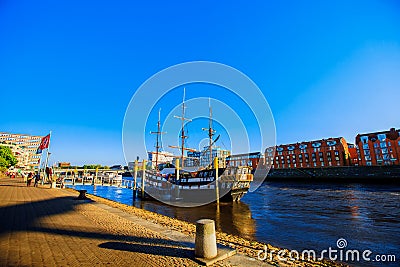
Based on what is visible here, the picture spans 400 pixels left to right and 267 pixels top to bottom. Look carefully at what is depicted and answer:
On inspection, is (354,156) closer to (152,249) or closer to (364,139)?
(364,139)

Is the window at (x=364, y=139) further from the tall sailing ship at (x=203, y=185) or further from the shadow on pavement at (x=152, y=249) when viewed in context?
the shadow on pavement at (x=152, y=249)

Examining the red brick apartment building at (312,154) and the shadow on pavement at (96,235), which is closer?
the shadow on pavement at (96,235)

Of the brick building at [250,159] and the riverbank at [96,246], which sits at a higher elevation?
the brick building at [250,159]

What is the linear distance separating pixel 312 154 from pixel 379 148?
1945 centimetres

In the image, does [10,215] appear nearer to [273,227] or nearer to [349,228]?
[273,227]

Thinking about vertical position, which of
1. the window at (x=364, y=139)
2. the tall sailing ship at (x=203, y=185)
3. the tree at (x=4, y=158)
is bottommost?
the tall sailing ship at (x=203, y=185)

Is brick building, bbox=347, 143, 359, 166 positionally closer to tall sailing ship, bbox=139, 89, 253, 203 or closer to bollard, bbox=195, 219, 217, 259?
tall sailing ship, bbox=139, 89, 253, 203

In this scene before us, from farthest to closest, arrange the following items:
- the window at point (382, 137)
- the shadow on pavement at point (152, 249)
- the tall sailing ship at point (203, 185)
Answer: the window at point (382, 137) → the tall sailing ship at point (203, 185) → the shadow on pavement at point (152, 249)

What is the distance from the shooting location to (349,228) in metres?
11.5

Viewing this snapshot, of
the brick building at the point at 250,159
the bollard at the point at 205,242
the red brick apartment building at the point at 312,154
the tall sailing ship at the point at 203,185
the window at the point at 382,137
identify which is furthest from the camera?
the brick building at the point at 250,159

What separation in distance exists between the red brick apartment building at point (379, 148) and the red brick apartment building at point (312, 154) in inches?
193

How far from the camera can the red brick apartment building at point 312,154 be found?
71.5 m

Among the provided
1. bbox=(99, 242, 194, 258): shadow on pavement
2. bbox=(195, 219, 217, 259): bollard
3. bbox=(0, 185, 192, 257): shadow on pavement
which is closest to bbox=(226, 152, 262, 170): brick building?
bbox=(0, 185, 192, 257): shadow on pavement

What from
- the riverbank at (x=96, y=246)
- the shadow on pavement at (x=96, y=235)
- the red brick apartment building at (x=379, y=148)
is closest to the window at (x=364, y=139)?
the red brick apartment building at (x=379, y=148)
